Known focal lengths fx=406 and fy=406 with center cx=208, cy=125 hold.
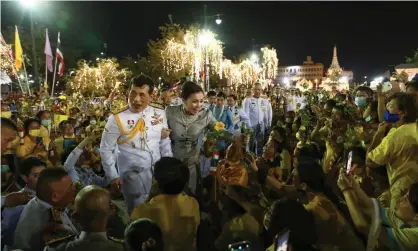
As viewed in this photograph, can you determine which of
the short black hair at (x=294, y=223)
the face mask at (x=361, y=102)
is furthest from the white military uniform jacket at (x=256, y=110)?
the short black hair at (x=294, y=223)

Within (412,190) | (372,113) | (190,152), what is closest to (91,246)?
(412,190)

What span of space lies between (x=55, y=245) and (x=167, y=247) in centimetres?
111

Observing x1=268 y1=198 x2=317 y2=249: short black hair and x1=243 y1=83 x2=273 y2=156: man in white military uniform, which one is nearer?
x1=268 y1=198 x2=317 y2=249: short black hair

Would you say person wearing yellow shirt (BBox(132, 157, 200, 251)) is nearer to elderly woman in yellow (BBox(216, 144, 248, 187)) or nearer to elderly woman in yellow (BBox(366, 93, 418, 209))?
elderly woman in yellow (BBox(216, 144, 248, 187))

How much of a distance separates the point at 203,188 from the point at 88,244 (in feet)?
10.3

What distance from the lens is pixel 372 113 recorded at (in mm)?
7973

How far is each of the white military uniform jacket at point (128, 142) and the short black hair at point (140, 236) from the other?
1839 mm

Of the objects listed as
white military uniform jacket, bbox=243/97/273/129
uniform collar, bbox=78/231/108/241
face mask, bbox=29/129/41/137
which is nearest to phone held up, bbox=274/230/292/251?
uniform collar, bbox=78/231/108/241

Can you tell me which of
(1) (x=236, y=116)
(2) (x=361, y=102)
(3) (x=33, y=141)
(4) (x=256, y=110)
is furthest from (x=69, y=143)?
(2) (x=361, y=102)

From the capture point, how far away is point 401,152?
4.43 metres

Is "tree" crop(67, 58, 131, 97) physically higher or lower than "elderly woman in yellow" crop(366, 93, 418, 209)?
higher

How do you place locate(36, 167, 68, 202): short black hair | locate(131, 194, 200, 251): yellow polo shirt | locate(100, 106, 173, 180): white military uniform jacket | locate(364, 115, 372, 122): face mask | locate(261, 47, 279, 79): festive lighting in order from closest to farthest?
locate(36, 167, 68, 202): short black hair, locate(131, 194, 200, 251): yellow polo shirt, locate(100, 106, 173, 180): white military uniform jacket, locate(364, 115, 372, 122): face mask, locate(261, 47, 279, 79): festive lighting

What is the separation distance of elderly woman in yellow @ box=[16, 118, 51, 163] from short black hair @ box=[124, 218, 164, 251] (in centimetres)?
436

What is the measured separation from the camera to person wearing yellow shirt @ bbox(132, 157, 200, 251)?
3.43 m
